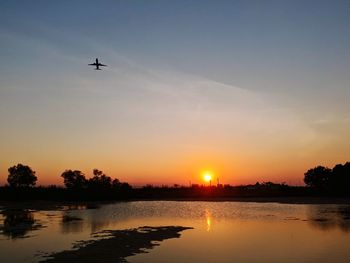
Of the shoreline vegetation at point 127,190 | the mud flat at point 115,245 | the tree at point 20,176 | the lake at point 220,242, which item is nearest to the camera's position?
the mud flat at point 115,245

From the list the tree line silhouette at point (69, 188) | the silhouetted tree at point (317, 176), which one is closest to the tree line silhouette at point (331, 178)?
the silhouetted tree at point (317, 176)

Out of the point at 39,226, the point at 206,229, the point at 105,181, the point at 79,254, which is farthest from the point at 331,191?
the point at 79,254

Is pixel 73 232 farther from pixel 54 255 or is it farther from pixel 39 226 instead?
pixel 54 255

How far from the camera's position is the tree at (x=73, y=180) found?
347 feet

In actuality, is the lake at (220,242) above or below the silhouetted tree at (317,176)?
below

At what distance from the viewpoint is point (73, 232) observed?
29109 mm

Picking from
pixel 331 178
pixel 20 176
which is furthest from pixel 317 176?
pixel 20 176

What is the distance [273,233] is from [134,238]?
9.78 metres

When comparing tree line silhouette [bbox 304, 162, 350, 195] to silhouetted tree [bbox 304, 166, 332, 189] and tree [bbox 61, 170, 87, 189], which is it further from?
tree [bbox 61, 170, 87, 189]

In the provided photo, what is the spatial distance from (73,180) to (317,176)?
212 ft

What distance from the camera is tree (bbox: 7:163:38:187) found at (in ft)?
337

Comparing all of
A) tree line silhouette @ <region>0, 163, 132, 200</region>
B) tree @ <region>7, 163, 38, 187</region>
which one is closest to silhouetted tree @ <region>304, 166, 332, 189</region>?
tree line silhouette @ <region>0, 163, 132, 200</region>

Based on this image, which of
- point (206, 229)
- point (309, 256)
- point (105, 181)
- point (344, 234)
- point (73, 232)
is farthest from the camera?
point (105, 181)

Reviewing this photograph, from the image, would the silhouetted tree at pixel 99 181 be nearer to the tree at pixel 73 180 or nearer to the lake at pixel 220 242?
the tree at pixel 73 180
